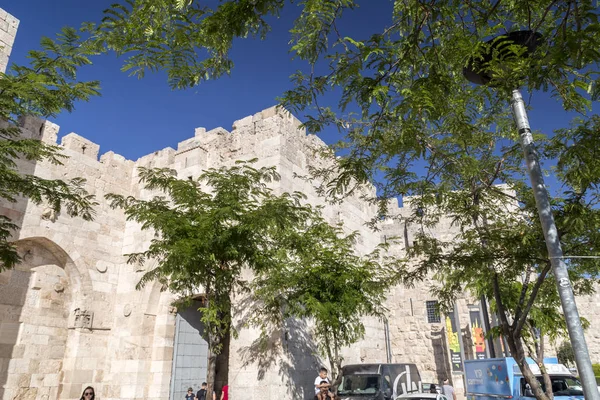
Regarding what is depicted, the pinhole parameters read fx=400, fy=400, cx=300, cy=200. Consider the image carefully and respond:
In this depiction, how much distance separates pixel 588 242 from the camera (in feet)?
19.6

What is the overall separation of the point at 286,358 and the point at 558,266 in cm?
761

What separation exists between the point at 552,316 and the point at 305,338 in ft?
20.0

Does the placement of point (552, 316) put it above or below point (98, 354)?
above

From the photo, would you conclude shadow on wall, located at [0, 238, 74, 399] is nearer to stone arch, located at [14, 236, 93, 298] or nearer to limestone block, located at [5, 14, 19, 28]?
stone arch, located at [14, 236, 93, 298]

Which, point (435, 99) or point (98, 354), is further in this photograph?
point (98, 354)

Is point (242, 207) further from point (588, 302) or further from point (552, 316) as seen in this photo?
point (588, 302)

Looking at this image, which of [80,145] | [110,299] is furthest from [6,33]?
[110,299]

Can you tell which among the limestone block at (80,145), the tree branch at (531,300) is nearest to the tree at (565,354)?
the tree branch at (531,300)

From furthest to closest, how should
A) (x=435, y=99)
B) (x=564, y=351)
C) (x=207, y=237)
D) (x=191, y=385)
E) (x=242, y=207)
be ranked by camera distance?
(x=564, y=351), (x=191, y=385), (x=242, y=207), (x=207, y=237), (x=435, y=99)

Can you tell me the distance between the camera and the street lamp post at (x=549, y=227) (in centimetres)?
307

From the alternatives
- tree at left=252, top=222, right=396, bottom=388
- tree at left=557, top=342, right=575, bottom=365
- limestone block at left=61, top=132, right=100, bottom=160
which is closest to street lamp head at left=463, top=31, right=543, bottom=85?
tree at left=252, top=222, right=396, bottom=388

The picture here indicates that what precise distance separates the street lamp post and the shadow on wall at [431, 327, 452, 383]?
13.4 m

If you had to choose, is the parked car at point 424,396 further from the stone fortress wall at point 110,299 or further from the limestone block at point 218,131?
the limestone block at point 218,131

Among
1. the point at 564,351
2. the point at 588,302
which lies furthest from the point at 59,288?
the point at 588,302
